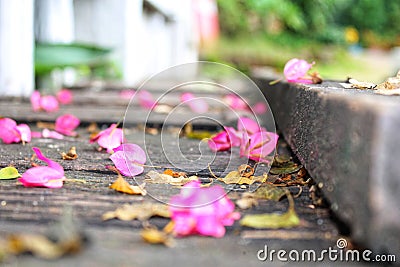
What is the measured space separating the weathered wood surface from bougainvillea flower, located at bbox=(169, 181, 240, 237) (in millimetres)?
16

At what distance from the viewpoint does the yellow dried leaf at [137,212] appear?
2.64ft

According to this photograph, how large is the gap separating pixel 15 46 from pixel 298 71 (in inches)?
51.1

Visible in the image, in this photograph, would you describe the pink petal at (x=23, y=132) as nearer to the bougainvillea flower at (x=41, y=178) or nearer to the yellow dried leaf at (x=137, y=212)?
the bougainvillea flower at (x=41, y=178)

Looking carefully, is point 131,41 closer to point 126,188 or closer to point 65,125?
point 65,125

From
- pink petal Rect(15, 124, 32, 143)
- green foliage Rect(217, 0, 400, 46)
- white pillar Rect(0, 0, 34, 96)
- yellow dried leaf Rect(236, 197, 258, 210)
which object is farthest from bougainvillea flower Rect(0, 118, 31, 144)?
green foliage Rect(217, 0, 400, 46)

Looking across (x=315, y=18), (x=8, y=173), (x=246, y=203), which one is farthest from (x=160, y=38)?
(x=315, y=18)

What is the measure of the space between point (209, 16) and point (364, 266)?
9453 mm

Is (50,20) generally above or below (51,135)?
above

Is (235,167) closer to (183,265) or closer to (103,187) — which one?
(103,187)

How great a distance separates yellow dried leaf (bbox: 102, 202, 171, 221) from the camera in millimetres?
803

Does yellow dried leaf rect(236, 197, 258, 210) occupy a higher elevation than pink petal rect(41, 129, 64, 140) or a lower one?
higher

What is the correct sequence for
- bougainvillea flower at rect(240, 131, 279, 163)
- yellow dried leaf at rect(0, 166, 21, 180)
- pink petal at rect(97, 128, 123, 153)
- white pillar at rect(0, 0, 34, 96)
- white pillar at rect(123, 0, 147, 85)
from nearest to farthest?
1. yellow dried leaf at rect(0, 166, 21, 180)
2. bougainvillea flower at rect(240, 131, 279, 163)
3. pink petal at rect(97, 128, 123, 153)
4. white pillar at rect(0, 0, 34, 96)
5. white pillar at rect(123, 0, 147, 85)

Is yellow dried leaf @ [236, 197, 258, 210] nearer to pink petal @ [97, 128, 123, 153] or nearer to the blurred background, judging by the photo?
pink petal @ [97, 128, 123, 153]

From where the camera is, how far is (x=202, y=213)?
30.2 inches
